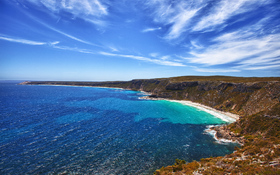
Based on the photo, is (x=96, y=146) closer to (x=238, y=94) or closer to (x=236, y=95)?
(x=236, y=95)

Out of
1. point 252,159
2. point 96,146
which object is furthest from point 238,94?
point 96,146

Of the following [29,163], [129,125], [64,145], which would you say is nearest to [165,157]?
[129,125]

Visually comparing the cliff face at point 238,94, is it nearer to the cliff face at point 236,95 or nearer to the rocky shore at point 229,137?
the cliff face at point 236,95

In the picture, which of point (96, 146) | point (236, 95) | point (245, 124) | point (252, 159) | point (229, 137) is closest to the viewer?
point (252, 159)

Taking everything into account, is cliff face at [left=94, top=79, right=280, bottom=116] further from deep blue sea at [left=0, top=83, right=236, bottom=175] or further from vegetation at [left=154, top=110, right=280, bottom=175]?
deep blue sea at [left=0, top=83, right=236, bottom=175]

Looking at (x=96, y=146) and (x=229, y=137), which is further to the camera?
(x=229, y=137)

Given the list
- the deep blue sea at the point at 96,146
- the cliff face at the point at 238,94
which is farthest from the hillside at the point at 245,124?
the deep blue sea at the point at 96,146

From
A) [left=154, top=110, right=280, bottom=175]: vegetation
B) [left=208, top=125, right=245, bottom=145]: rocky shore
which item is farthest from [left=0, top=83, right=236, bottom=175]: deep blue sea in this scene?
[left=154, top=110, right=280, bottom=175]: vegetation

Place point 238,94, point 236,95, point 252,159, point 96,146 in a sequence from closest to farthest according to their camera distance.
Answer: point 252,159 < point 96,146 < point 238,94 < point 236,95
